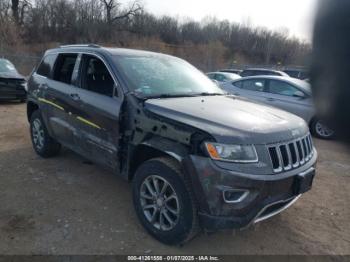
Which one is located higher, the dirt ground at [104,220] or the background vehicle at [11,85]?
the background vehicle at [11,85]

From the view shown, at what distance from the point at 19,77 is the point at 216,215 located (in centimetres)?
992

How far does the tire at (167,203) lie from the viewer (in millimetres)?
2805

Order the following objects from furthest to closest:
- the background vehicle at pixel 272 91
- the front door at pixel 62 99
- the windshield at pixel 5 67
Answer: the windshield at pixel 5 67, the background vehicle at pixel 272 91, the front door at pixel 62 99

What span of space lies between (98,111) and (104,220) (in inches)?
47.9

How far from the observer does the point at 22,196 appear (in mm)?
3949

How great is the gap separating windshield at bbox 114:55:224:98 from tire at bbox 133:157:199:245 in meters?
0.85

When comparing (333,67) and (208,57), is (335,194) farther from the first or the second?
(208,57)

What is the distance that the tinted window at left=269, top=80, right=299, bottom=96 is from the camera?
794 centimetres

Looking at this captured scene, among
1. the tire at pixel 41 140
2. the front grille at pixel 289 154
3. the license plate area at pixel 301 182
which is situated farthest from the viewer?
the tire at pixel 41 140

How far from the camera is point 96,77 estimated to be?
13.3 feet

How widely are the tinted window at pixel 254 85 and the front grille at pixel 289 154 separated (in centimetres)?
570

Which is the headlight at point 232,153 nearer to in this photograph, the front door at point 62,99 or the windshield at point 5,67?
the front door at point 62,99

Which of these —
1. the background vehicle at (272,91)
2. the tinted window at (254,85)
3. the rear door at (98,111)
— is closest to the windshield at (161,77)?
the rear door at (98,111)

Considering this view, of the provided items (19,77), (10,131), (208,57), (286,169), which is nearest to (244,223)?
(286,169)
